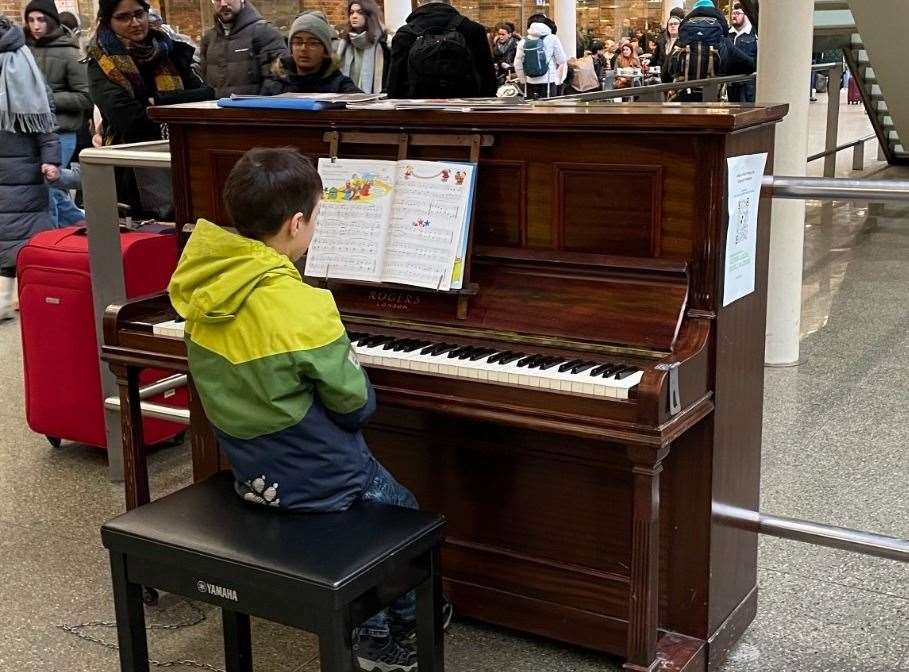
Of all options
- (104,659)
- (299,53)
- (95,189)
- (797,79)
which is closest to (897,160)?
(797,79)

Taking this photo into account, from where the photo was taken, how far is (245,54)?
5801mm

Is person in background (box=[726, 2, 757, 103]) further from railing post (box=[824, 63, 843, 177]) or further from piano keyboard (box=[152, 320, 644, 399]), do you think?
piano keyboard (box=[152, 320, 644, 399])

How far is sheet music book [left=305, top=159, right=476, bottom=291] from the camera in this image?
8.14ft

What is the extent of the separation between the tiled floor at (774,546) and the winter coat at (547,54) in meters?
6.32

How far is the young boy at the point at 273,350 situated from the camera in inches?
81.0

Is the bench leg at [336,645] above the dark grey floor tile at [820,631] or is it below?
above

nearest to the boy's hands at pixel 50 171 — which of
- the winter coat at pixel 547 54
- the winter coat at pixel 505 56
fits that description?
the winter coat at pixel 547 54

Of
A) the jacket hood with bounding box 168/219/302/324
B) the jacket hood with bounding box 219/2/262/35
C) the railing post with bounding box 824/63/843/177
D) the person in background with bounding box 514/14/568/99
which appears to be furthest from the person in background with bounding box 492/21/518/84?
the jacket hood with bounding box 168/219/302/324

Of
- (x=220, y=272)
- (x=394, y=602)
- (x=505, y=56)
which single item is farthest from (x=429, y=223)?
(x=505, y=56)

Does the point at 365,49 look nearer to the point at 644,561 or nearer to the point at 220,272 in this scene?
the point at 220,272

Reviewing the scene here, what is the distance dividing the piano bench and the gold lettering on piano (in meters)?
0.56

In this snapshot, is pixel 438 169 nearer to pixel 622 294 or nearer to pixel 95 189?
pixel 622 294

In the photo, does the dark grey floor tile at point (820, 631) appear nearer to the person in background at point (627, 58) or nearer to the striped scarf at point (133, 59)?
the striped scarf at point (133, 59)

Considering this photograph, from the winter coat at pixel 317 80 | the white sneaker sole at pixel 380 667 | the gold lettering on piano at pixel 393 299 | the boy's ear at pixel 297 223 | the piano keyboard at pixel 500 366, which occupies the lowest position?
the white sneaker sole at pixel 380 667
